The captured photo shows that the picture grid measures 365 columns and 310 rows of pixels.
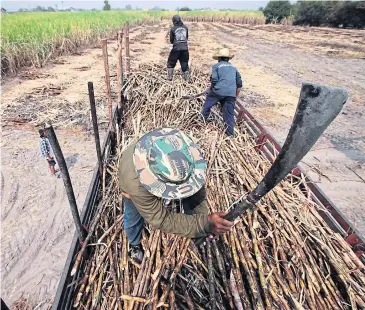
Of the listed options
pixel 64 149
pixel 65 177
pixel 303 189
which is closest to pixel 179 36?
pixel 64 149

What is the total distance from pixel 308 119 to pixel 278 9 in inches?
1682

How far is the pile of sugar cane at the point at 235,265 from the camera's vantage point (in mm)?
1855

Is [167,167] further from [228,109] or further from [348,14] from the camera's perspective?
[348,14]

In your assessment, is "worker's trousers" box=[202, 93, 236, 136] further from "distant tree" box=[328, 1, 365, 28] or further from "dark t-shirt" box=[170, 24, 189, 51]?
"distant tree" box=[328, 1, 365, 28]

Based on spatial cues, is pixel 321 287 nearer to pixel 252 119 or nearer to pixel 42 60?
pixel 252 119

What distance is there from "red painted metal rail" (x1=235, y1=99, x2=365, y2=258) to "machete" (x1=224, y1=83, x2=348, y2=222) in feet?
4.67

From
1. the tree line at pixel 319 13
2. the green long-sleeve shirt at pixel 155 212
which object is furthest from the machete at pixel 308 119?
the tree line at pixel 319 13

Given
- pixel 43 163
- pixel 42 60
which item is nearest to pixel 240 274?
pixel 43 163

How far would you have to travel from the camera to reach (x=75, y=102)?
20.8ft

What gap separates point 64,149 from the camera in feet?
14.7

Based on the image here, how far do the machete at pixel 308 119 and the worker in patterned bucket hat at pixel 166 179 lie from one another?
0.45 m

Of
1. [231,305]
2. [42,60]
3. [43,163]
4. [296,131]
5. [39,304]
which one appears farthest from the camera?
[42,60]

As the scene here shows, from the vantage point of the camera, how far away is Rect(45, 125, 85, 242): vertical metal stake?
1.60 meters

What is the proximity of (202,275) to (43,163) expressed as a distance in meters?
3.28
